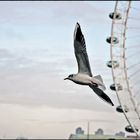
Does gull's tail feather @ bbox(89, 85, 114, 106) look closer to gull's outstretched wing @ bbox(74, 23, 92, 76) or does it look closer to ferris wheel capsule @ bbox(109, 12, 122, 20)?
gull's outstretched wing @ bbox(74, 23, 92, 76)

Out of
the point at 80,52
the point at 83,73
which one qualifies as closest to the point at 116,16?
the point at 80,52

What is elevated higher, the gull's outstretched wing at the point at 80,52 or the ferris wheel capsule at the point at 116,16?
the ferris wheel capsule at the point at 116,16

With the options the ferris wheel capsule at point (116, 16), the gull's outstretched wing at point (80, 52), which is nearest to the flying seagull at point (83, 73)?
the gull's outstretched wing at point (80, 52)

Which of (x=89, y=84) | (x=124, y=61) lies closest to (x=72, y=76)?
(x=89, y=84)

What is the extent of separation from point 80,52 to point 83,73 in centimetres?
107

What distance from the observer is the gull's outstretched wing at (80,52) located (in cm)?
2545

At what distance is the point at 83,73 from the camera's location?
25.2 metres

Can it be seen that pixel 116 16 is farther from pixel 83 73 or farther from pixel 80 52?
pixel 83 73

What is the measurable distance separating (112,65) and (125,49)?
1.75 m

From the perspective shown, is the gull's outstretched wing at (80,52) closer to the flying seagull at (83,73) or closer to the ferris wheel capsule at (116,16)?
the flying seagull at (83,73)

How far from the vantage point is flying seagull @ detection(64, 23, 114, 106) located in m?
24.8

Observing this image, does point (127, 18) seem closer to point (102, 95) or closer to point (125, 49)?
point (125, 49)

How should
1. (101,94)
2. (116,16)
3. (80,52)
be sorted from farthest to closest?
(116,16) → (101,94) → (80,52)

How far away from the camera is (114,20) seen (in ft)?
143
